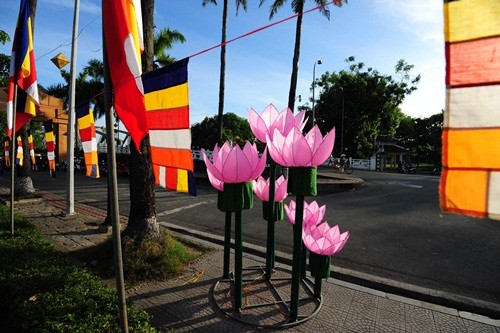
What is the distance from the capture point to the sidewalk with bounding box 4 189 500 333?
131 inches

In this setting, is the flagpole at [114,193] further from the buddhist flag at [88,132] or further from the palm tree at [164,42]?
the palm tree at [164,42]

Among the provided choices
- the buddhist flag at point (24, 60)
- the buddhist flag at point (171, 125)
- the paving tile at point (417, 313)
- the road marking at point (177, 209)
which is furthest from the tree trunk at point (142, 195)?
the road marking at point (177, 209)

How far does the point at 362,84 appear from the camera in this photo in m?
32.1

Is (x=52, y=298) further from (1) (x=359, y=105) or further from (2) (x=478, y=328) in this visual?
(1) (x=359, y=105)

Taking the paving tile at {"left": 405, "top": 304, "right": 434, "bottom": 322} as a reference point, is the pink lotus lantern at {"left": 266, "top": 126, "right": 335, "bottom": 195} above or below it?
above

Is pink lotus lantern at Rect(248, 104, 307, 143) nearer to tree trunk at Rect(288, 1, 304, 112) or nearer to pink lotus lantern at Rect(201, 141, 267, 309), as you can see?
pink lotus lantern at Rect(201, 141, 267, 309)

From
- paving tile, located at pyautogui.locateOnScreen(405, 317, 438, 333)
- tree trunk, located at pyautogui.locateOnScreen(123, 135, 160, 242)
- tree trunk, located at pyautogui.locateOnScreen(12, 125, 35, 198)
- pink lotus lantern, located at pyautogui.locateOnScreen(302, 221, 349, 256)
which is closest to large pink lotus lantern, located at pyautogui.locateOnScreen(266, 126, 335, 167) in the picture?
pink lotus lantern, located at pyautogui.locateOnScreen(302, 221, 349, 256)

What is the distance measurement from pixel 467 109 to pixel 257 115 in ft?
7.82

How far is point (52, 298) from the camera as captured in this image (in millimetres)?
2912

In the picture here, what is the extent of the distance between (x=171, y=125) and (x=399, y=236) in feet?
19.7

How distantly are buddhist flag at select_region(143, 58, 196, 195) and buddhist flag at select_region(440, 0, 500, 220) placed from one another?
8.25 feet

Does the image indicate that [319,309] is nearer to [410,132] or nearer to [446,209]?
[446,209]

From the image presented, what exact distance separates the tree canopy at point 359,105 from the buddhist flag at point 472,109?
32.3 m

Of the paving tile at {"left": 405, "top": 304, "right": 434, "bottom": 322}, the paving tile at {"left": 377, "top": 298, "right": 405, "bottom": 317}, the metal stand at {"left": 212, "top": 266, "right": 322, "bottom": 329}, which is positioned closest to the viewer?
the metal stand at {"left": 212, "top": 266, "right": 322, "bottom": 329}
